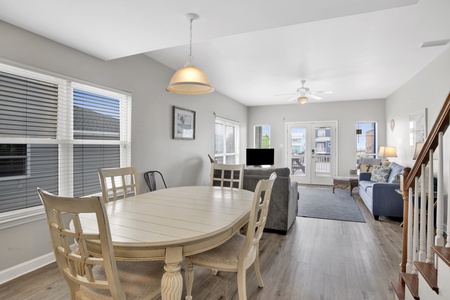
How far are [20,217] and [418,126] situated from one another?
19.7 feet

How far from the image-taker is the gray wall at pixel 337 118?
274 inches

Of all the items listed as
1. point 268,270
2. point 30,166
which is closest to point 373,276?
point 268,270

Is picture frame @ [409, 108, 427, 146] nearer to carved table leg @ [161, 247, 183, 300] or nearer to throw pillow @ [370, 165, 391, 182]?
throw pillow @ [370, 165, 391, 182]

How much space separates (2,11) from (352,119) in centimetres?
766

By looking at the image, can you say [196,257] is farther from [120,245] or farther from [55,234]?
[55,234]

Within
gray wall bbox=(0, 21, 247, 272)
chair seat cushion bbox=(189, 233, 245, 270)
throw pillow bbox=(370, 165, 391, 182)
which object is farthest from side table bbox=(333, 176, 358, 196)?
chair seat cushion bbox=(189, 233, 245, 270)

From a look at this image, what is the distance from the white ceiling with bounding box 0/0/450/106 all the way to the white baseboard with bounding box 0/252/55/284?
2.27 metres

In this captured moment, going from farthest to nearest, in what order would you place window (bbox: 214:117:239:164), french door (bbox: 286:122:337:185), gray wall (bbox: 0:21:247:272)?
french door (bbox: 286:122:337:185) < window (bbox: 214:117:239:164) < gray wall (bbox: 0:21:247:272)

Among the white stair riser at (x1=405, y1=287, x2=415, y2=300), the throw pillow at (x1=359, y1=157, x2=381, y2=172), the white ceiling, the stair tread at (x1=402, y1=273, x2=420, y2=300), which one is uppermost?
the white ceiling

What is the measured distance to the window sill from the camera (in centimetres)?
219

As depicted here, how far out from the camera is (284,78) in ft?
15.7

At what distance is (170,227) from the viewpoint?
1.41 metres

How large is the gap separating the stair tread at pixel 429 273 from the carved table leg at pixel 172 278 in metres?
1.32

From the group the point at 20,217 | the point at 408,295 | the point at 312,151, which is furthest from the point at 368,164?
the point at 20,217
